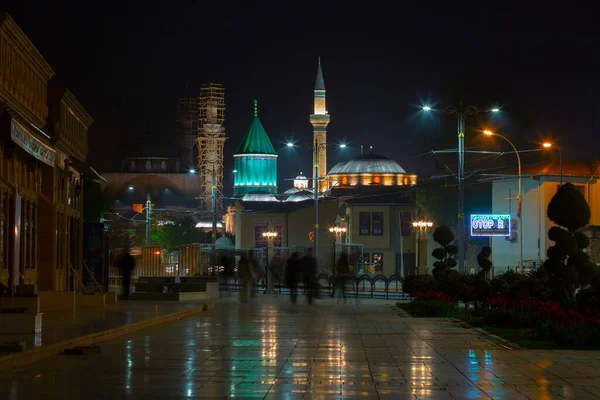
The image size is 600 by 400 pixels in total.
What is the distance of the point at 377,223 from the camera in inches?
3263

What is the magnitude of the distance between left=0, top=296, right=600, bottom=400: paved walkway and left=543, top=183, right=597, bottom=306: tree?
7.41 ft

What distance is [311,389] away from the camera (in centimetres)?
1212

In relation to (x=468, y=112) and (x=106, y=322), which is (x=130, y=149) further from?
(x=106, y=322)

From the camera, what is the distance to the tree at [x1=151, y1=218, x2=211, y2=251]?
12266cm

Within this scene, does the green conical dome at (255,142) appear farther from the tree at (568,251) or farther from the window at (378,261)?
the tree at (568,251)

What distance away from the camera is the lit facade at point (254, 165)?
→ 138250mm

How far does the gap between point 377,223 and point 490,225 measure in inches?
1101

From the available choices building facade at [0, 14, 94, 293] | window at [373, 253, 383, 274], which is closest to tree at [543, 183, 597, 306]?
building facade at [0, 14, 94, 293]

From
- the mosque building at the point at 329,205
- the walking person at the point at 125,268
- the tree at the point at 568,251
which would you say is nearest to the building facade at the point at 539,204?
the mosque building at the point at 329,205

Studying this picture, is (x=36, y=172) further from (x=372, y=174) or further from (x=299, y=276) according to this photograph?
(x=372, y=174)

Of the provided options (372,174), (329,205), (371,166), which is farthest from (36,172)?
(371,166)

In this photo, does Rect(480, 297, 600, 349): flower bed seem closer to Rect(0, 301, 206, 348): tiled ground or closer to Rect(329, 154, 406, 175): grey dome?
Rect(0, 301, 206, 348): tiled ground

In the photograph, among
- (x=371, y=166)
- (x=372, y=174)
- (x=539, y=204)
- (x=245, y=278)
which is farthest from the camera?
(x=371, y=166)

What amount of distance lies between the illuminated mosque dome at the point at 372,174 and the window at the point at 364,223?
1673 cm
